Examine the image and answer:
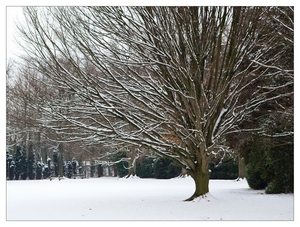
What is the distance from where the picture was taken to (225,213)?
8250mm

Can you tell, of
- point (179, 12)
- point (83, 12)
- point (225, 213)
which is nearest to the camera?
Result: point (225, 213)

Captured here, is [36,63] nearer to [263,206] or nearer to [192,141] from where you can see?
[192,141]

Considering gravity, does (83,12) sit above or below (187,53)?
above

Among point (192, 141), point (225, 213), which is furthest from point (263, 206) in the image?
point (192, 141)

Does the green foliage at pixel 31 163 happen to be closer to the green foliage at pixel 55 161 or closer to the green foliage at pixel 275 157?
the green foliage at pixel 55 161

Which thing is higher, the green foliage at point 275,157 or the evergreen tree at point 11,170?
the green foliage at point 275,157

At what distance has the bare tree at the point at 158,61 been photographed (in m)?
9.45

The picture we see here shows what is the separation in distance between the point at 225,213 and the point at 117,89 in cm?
475

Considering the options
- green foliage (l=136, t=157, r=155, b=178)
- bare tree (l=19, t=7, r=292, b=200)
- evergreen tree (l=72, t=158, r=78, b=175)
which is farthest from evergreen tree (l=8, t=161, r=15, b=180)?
bare tree (l=19, t=7, r=292, b=200)

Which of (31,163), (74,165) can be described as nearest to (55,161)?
(31,163)

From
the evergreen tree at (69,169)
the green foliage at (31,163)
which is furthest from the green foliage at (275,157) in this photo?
the evergreen tree at (69,169)

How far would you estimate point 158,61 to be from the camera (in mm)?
9797

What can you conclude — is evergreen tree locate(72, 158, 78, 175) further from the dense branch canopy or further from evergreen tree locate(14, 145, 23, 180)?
the dense branch canopy

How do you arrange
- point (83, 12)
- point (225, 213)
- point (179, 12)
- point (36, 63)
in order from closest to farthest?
1. point (225, 213)
2. point (179, 12)
3. point (83, 12)
4. point (36, 63)
